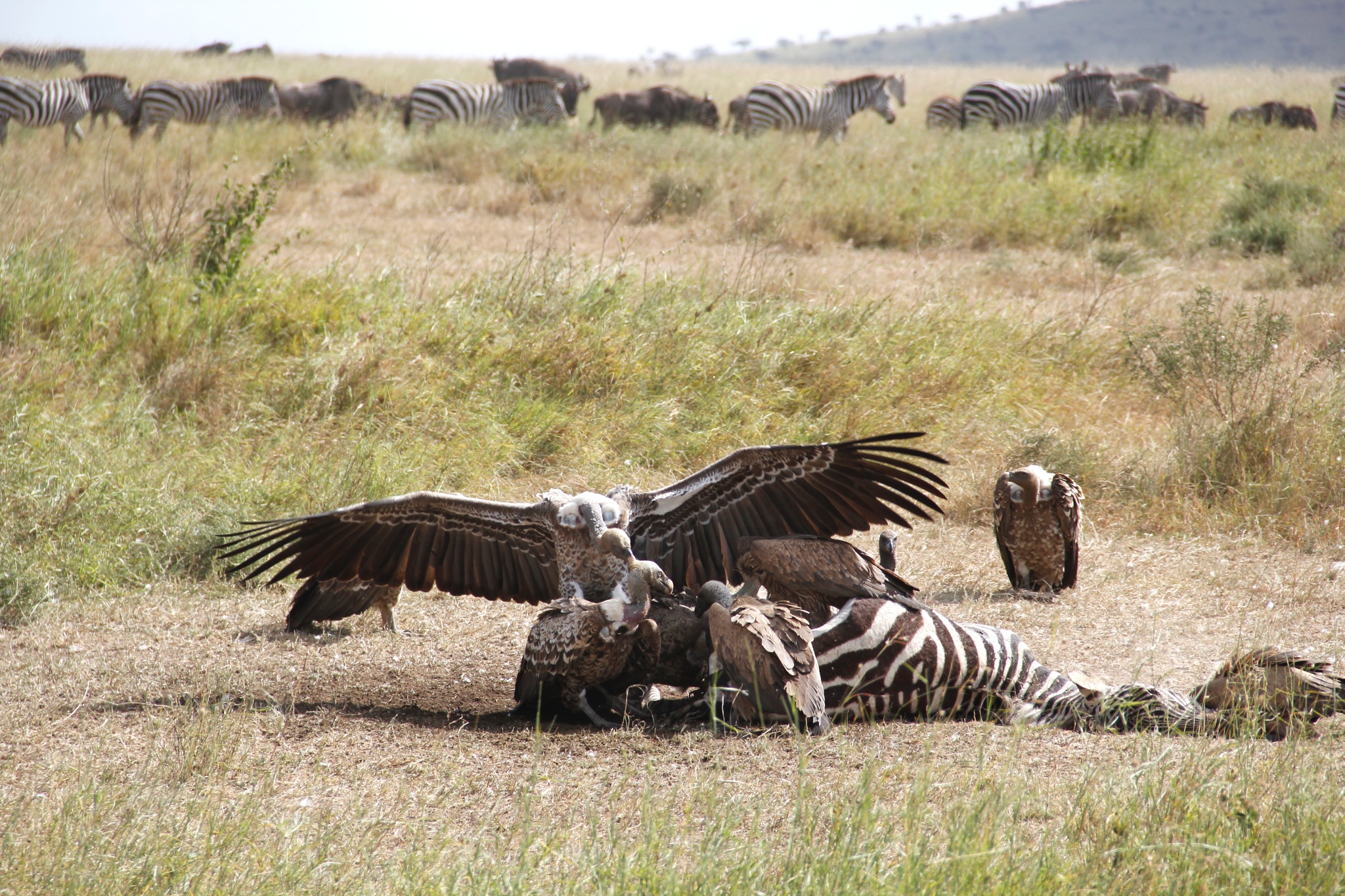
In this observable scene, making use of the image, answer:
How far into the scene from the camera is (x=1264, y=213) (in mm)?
11836

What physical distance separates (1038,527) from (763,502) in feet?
5.48

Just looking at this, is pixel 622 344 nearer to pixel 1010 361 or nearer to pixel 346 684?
pixel 1010 361

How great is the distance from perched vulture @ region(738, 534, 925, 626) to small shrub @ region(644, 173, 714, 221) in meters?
8.52

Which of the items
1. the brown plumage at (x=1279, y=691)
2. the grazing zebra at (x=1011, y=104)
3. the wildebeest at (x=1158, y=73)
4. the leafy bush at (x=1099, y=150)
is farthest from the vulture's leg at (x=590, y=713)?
the wildebeest at (x=1158, y=73)

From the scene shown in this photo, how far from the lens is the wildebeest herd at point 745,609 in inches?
136

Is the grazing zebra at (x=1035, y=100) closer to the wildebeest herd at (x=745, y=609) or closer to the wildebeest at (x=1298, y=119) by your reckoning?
the wildebeest at (x=1298, y=119)

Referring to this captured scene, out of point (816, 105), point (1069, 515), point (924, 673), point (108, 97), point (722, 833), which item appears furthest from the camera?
point (816, 105)

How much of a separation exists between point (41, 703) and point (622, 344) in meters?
4.35

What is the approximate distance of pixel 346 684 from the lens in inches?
159

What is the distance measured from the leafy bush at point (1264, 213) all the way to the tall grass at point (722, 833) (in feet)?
32.8

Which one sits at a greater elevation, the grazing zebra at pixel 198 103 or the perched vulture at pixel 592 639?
the grazing zebra at pixel 198 103

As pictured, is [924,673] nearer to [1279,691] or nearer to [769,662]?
[769,662]

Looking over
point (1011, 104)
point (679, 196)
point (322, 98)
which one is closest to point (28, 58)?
point (322, 98)

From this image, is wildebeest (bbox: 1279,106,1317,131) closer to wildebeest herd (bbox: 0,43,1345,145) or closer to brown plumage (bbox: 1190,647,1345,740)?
wildebeest herd (bbox: 0,43,1345,145)
